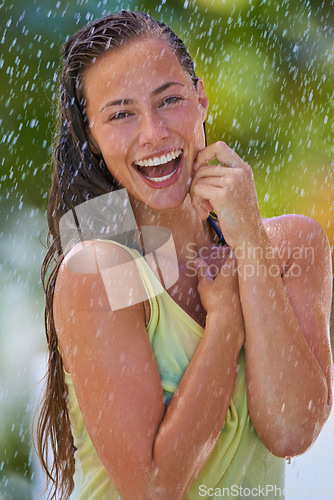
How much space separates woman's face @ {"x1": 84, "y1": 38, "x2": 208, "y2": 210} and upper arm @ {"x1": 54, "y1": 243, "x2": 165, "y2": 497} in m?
0.35

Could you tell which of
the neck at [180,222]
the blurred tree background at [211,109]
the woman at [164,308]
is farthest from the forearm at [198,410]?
the blurred tree background at [211,109]

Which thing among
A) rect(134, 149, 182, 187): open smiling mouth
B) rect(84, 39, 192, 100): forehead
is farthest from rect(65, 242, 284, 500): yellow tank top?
rect(84, 39, 192, 100): forehead

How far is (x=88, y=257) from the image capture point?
1.67 metres

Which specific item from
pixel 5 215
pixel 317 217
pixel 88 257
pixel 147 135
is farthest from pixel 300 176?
pixel 88 257

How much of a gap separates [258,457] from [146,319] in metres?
0.48

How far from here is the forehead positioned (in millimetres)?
1790

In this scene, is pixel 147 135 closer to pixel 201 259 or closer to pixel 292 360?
pixel 201 259

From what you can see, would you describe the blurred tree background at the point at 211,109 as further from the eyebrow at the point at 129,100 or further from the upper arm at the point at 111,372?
the upper arm at the point at 111,372

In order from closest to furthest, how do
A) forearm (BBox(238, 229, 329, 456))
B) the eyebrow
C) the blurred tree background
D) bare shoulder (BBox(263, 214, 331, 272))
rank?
forearm (BBox(238, 229, 329, 456)), the eyebrow, bare shoulder (BBox(263, 214, 331, 272)), the blurred tree background

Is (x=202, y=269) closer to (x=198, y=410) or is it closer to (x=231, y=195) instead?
(x=231, y=195)

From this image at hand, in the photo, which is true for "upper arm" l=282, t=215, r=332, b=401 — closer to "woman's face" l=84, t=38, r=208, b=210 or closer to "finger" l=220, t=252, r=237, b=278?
"finger" l=220, t=252, r=237, b=278

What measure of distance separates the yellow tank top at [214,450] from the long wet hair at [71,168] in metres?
0.13

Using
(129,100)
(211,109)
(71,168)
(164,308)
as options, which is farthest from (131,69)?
(211,109)

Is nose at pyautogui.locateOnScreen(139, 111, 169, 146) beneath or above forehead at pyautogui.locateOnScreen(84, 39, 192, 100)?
beneath
